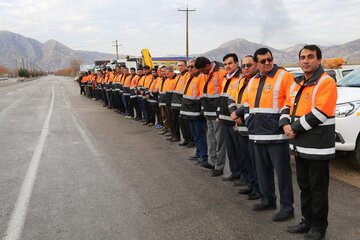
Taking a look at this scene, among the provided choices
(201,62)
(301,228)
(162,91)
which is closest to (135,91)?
(162,91)

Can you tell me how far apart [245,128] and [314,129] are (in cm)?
162

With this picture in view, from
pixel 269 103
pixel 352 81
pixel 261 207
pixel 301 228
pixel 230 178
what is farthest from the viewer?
pixel 352 81

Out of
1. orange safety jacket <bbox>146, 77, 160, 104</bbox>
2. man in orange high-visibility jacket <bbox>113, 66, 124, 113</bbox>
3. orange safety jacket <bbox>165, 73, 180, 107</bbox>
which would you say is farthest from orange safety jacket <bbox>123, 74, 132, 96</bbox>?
orange safety jacket <bbox>165, 73, 180, 107</bbox>

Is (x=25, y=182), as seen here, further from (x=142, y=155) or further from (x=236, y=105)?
(x=236, y=105)

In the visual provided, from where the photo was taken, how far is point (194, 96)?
723cm

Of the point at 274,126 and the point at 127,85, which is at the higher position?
the point at 274,126

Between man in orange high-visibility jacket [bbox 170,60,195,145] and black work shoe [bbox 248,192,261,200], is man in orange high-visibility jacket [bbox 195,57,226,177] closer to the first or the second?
black work shoe [bbox 248,192,261,200]

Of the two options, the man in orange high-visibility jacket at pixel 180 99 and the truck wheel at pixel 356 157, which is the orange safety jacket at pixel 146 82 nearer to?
the man in orange high-visibility jacket at pixel 180 99

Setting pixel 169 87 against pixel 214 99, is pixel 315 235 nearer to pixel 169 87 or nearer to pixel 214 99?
pixel 214 99

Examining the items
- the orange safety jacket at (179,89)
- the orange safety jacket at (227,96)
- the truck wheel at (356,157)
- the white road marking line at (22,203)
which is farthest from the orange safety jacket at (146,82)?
the truck wheel at (356,157)

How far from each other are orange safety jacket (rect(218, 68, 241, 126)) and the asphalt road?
105 cm

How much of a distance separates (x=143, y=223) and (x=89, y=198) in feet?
4.07

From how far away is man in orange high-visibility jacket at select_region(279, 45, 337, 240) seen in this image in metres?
3.64

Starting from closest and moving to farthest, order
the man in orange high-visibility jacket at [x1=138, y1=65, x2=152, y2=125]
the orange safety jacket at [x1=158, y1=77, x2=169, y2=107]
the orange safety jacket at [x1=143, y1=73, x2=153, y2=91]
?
the orange safety jacket at [x1=158, y1=77, x2=169, y2=107]
the orange safety jacket at [x1=143, y1=73, x2=153, y2=91]
the man in orange high-visibility jacket at [x1=138, y1=65, x2=152, y2=125]
